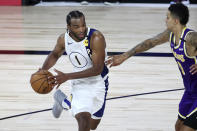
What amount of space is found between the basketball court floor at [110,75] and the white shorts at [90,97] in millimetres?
839

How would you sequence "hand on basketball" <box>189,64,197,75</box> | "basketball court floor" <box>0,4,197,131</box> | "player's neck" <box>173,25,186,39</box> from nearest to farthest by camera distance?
"hand on basketball" <box>189,64,197,75</box>
"player's neck" <box>173,25,186,39</box>
"basketball court floor" <box>0,4,197,131</box>

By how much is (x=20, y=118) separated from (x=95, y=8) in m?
9.68

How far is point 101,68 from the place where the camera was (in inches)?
175

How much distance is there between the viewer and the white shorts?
14.8 ft

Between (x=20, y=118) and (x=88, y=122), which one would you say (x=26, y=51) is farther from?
(x=88, y=122)

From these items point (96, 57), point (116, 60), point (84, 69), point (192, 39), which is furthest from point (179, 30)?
point (84, 69)

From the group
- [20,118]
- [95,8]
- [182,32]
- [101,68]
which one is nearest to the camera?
[182,32]

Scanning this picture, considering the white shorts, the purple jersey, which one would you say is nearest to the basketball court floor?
the white shorts

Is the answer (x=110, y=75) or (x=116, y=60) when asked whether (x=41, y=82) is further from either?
(x=110, y=75)

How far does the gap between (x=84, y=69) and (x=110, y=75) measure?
3.16 m

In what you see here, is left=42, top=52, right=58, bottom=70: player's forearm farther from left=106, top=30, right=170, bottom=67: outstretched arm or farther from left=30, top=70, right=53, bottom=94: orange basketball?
left=106, top=30, right=170, bottom=67: outstretched arm

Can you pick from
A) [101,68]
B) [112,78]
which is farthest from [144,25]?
[101,68]

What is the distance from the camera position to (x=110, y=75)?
304 inches

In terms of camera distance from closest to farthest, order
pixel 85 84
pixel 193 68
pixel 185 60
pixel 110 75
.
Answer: pixel 193 68
pixel 185 60
pixel 85 84
pixel 110 75
